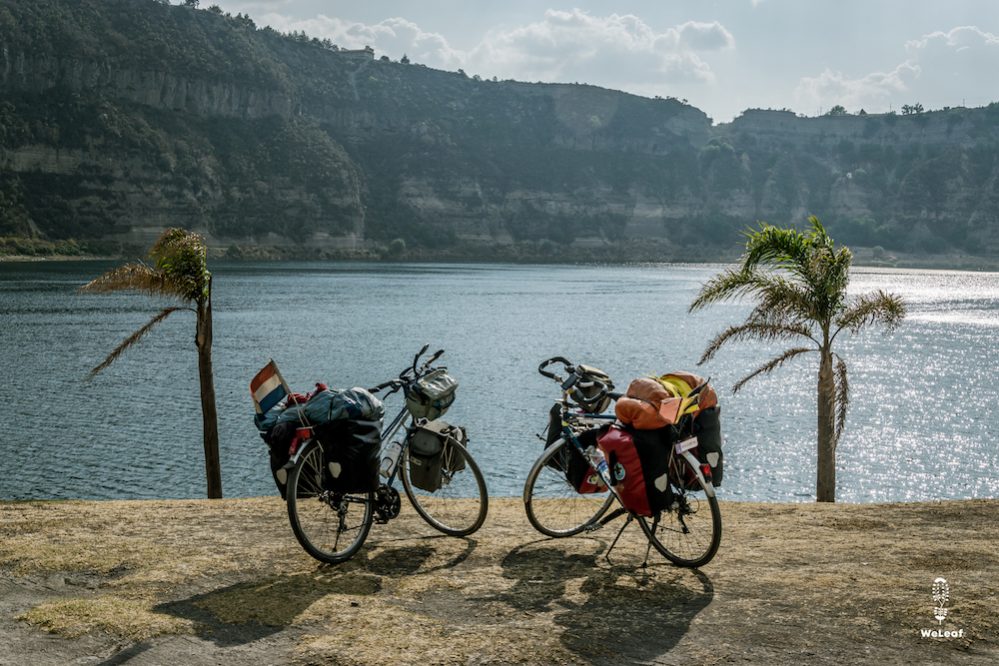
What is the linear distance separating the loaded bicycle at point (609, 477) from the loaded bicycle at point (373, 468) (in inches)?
26.4

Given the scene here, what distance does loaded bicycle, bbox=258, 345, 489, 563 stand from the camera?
21.9 feet

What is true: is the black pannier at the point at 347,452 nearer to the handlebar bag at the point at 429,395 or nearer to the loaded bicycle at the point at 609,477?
the handlebar bag at the point at 429,395

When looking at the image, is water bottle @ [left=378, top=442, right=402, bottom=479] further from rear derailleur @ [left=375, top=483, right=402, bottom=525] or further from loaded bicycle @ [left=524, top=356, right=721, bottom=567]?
loaded bicycle @ [left=524, top=356, right=721, bottom=567]

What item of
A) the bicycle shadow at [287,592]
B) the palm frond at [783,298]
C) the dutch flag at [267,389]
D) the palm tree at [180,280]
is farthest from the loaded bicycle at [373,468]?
the palm tree at [180,280]

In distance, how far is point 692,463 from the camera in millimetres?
6570

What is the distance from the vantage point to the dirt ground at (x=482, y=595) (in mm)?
5129

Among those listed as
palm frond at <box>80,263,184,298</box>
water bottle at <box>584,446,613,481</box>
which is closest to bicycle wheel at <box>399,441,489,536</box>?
water bottle at <box>584,446,613,481</box>

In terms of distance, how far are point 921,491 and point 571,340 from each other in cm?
4020

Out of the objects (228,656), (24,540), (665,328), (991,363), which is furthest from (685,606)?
(665,328)

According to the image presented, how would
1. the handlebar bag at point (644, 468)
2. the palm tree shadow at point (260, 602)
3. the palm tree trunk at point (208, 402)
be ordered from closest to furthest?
the palm tree shadow at point (260, 602) < the handlebar bag at point (644, 468) < the palm tree trunk at point (208, 402)

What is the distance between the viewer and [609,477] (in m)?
6.93

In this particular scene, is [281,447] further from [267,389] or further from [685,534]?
[685,534]

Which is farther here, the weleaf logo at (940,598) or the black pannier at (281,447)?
the black pannier at (281,447)

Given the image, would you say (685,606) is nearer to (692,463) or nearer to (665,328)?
(692,463)
